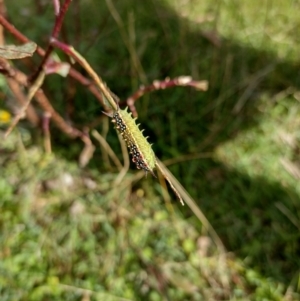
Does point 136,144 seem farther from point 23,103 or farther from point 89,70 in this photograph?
point 23,103

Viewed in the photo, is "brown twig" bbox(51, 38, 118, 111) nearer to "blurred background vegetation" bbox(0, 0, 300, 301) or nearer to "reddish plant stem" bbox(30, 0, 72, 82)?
"reddish plant stem" bbox(30, 0, 72, 82)

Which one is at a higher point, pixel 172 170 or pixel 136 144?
pixel 136 144

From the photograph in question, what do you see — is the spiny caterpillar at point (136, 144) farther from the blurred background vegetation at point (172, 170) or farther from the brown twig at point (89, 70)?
the blurred background vegetation at point (172, 170)

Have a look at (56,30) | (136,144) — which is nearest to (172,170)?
(56,30)

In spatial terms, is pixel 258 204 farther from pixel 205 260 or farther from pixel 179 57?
pixel 179 57

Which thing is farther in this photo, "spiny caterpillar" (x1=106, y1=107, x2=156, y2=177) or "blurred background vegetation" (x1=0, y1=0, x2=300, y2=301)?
"blurred background vegetation" (x1=0, y1=0, x2=300, y2=301)

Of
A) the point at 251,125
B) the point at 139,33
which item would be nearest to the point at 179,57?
the point at 139,33

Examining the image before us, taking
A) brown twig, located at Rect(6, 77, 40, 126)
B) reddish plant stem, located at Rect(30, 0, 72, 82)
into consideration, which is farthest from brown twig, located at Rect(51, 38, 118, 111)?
brown twig, located at Rect(6, 77, 40, 126)

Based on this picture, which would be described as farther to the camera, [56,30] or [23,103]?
[23,103]

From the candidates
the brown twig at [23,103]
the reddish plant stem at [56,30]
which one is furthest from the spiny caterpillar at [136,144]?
the brown twig at [23,103]
